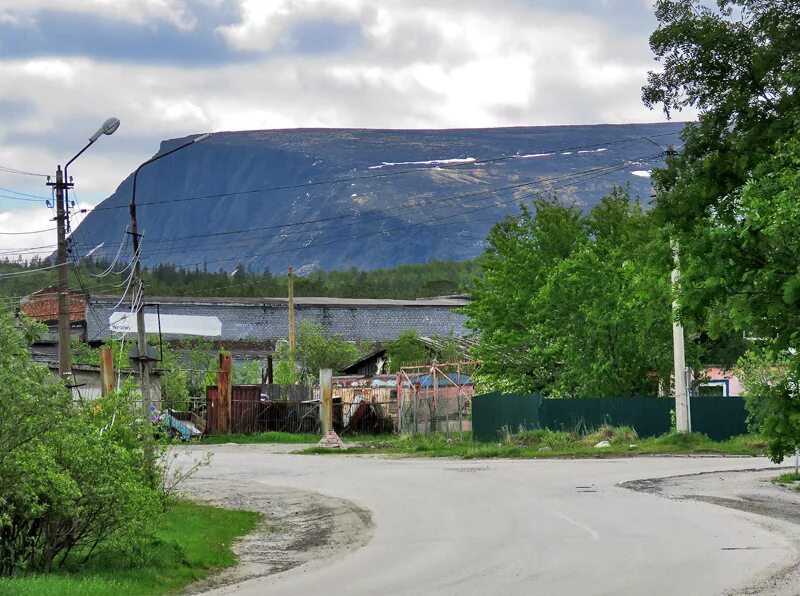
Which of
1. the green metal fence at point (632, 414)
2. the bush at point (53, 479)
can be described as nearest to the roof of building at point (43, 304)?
the green metal fence at point (632, 414)

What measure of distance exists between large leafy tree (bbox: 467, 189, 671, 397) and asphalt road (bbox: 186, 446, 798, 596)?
12.8 m

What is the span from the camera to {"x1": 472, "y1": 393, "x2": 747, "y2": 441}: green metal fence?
141 ft

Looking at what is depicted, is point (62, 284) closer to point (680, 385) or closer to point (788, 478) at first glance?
point (788, 478)

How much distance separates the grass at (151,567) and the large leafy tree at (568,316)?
22.8 metres

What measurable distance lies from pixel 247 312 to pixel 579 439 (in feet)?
240

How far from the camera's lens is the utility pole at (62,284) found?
29281 millimetres

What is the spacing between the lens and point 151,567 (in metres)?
15.4

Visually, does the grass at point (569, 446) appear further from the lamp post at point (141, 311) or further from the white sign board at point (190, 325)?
the white sign board at point (190, 325)

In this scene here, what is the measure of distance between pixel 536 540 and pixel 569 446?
2366 cm

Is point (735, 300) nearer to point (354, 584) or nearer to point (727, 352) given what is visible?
point (354, 584)

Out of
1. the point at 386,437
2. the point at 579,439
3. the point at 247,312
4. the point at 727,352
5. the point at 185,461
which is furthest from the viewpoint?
the point at 247,312

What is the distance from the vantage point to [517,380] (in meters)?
50.1

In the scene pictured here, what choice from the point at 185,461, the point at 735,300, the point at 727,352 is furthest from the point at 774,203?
the point at 727,352

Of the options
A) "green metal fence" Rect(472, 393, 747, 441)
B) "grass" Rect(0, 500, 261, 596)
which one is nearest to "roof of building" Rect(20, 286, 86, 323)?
"green metal fence" Rect(472, 393, 747, 441)
